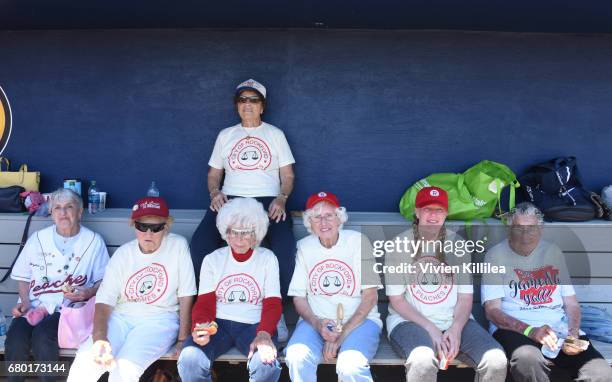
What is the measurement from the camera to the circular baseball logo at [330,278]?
304 cm

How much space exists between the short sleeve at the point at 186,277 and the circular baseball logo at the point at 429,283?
47.2 inches

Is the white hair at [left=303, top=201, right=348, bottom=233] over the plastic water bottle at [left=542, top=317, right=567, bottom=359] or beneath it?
over

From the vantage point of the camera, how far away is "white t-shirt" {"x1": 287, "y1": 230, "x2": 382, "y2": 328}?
302 cm

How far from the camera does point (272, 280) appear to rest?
2959mm

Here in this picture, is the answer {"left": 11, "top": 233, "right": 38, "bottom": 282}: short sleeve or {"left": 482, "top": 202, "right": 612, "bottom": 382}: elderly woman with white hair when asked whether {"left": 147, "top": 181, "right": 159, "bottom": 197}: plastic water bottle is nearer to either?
{"left": 11, "top": 233, "right": 38, "bottom": 282}: short sleeve

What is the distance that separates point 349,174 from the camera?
4.09 m

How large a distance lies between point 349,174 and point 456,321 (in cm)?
147

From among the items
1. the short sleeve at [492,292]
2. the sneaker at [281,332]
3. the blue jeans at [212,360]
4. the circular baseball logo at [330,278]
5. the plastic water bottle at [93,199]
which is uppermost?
the plastic water bottle at [93,199]

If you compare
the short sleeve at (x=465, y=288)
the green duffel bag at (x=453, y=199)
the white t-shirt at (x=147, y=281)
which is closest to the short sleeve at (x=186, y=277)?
the white t-shirt at (x=147, y=281)

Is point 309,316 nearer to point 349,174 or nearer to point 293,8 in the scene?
point 349,174

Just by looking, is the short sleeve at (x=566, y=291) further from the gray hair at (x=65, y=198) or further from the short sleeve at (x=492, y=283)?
the gray hair at (x=65, y=198)

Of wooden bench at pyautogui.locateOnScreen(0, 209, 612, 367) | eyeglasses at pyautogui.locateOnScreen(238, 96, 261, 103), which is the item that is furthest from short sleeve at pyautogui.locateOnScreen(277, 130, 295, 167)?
wooden bench at pyautogui.locateOnScreen(0, 209, 612, 367)

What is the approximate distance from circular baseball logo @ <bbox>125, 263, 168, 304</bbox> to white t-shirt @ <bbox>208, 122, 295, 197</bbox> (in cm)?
80

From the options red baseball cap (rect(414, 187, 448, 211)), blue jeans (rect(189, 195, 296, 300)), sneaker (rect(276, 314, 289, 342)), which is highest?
red baseball cap (rect(414, 187, 448, 211))
